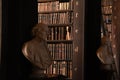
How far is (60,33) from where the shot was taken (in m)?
3.88

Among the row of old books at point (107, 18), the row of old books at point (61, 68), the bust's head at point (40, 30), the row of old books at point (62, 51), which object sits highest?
the row of old books at point (107, 18)

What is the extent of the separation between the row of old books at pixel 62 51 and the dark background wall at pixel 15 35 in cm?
141

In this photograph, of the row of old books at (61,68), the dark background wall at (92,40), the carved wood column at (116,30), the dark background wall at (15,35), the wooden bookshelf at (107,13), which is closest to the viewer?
the dark background wall at (15,35)

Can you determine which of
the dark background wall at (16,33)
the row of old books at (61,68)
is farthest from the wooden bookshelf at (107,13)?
the dark background wall at (16,33)

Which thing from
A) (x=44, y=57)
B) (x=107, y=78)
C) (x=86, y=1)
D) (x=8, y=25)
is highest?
(x=86, y=1)

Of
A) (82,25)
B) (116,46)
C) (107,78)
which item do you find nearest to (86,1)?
(82,25)

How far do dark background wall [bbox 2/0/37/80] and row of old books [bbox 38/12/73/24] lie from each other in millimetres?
1409

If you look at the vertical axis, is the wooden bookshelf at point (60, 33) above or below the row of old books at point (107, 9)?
below

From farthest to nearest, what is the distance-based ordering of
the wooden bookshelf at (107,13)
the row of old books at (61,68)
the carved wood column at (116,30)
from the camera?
the row of old books at (61,68), the wooden bookshelf at (107,13), the carved wood column at (116,30)

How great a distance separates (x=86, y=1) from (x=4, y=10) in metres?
1.06

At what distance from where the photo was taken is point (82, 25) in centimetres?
306

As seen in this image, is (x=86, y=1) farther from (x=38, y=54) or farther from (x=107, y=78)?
(x=38, y=54)

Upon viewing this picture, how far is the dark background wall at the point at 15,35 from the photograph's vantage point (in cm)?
227

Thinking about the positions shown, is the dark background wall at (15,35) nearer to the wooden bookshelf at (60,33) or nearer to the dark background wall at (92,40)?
the dark background wall at (92,40)
